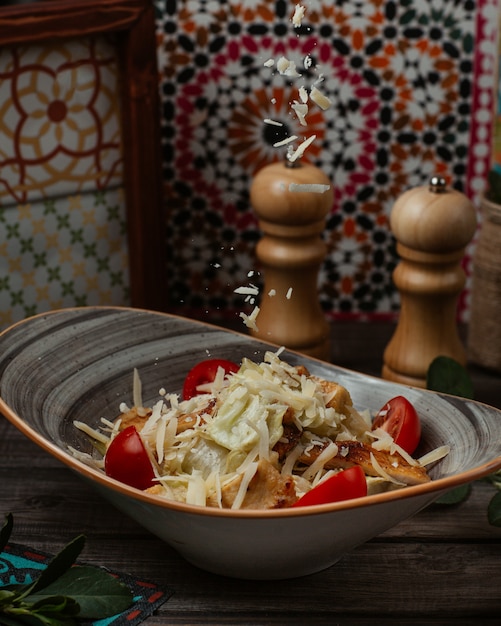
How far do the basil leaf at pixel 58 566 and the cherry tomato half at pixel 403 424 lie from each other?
34 centimetres

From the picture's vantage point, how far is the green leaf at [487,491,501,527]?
1025mm

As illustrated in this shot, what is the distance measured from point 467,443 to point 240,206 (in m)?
0.80

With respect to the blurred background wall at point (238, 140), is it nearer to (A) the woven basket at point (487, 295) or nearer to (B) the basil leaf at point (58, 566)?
(A) the woven basket at point (487, 295)

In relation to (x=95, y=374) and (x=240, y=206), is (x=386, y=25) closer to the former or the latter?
(x=240, y=206)

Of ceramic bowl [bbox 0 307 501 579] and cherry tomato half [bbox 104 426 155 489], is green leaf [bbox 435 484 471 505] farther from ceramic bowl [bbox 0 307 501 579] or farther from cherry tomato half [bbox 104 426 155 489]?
cherry tomato half [bbox 104 426 155 489]

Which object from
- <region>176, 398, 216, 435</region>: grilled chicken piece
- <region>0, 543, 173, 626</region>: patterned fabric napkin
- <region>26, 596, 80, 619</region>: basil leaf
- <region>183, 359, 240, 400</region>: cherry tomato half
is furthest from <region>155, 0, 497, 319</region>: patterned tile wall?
<region>26, 596, 80, 619</region>: basil leaf

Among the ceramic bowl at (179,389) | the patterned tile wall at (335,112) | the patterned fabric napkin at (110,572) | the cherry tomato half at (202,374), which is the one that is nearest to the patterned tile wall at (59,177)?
the patterned tile wall at (335,112)

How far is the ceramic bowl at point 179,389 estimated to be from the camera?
84cm

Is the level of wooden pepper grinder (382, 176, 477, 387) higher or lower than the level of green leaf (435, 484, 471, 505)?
higher

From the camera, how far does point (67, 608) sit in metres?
0.86

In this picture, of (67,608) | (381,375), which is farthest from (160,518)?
(381,375)

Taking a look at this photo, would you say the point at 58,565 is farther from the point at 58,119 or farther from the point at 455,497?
the point at 58,119

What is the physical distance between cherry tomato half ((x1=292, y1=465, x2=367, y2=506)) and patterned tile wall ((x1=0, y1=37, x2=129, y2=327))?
0.74 metres

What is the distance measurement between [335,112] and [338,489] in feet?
2.91
